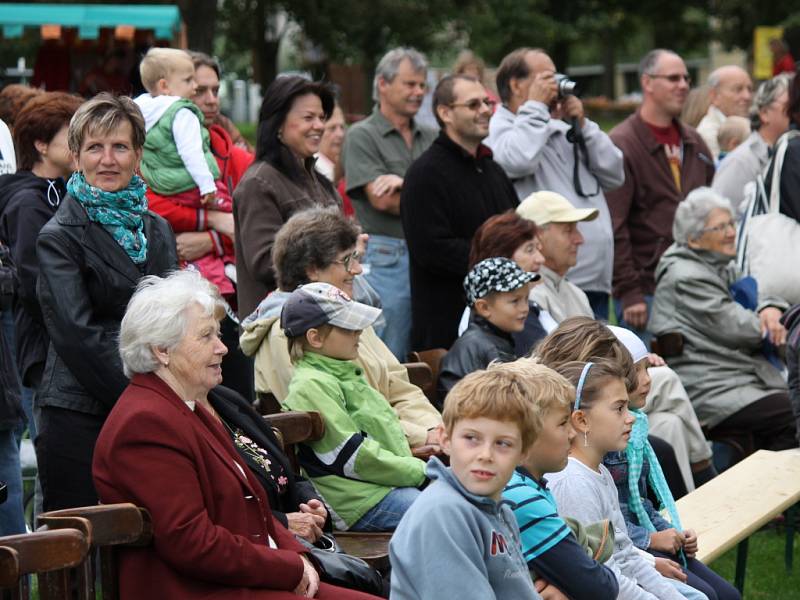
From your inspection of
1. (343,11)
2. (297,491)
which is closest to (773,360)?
(297,491)

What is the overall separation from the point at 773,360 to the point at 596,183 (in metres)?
1.39

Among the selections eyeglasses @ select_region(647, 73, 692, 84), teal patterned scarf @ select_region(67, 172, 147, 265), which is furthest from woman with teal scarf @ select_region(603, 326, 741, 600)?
eyeglasses @ select_region(647, 73, 692, 84)

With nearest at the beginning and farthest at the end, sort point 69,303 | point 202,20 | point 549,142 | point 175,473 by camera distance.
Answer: point 175,473 < point 69,303 < point 549,142 < point 202,20

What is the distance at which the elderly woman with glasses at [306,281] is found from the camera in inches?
215

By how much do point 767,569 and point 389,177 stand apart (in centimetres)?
284

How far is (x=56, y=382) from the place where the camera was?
465cm

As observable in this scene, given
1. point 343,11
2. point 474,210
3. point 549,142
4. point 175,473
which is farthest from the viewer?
point 343,11

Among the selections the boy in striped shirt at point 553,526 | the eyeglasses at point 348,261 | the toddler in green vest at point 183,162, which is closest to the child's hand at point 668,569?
the boy in striped shirt at point 553,526

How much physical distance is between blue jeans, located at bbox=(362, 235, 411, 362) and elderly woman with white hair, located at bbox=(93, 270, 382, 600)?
3.33 m

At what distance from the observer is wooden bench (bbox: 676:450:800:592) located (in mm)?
5590

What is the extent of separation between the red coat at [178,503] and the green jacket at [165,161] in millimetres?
2506

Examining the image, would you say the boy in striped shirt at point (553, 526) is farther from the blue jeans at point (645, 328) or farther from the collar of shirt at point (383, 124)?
the blue jeans at point (645, 328)

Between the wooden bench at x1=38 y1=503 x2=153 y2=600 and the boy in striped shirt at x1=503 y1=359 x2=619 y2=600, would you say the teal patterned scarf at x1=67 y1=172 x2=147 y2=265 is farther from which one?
the boy in striped shirt at x1=503 y1=359 x2=619 y2=600

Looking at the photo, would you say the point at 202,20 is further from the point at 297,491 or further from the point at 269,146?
the point at 297,491
